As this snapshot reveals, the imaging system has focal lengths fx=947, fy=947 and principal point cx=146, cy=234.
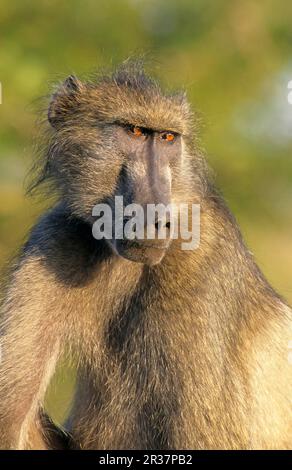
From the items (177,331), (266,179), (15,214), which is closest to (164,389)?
(177,331)

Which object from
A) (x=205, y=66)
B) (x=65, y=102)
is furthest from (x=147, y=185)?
(x=205, y=66)

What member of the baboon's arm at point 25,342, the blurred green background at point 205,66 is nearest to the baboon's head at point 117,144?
the baboon's arm at point 25,342

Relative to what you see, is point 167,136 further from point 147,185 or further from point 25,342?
point 25,342

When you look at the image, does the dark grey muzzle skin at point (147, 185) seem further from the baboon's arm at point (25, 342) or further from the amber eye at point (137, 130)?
the baboon's arm at point (25, 342)

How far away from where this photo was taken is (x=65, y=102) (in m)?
4.79

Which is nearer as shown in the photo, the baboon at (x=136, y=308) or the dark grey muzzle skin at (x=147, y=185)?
the dark grey muzzle skin at (x=147, y=185)

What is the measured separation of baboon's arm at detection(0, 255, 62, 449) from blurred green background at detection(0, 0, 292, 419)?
17.2 feet

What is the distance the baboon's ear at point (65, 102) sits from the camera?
478cm

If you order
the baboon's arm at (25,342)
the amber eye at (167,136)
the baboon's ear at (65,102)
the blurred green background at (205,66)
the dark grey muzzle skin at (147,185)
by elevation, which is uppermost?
the blurred green background at (205,66)

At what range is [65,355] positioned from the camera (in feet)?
15.6

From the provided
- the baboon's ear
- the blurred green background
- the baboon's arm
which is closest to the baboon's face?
the baboon's ear

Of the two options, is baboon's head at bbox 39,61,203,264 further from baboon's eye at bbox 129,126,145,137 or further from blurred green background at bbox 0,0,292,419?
blurred green background at bbox 0,0,292,419

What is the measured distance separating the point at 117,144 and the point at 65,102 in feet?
1.55
